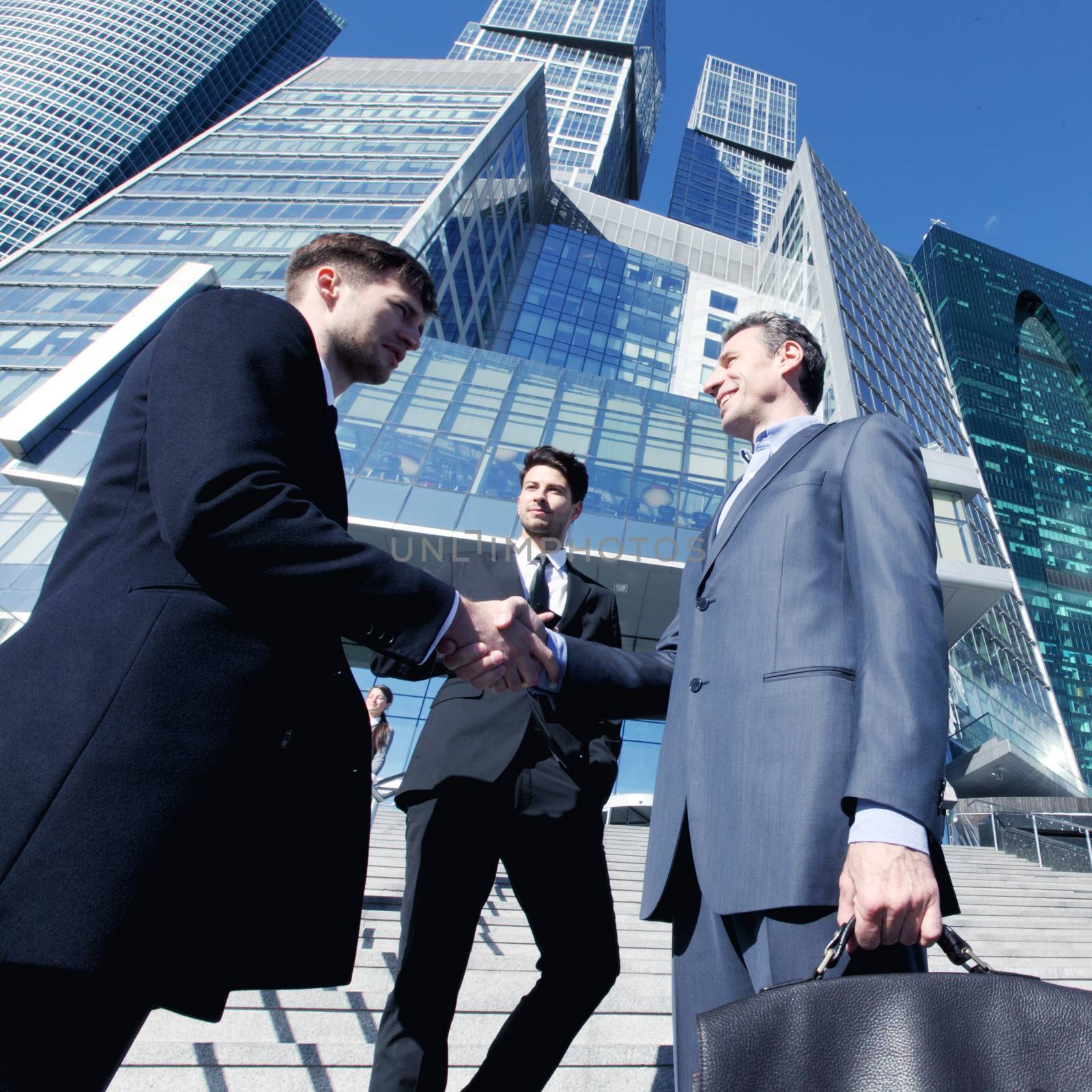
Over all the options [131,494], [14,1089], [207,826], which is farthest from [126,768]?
[131,494]

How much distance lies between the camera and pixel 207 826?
1.17 m

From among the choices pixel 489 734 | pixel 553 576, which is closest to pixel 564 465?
pixel 553 576

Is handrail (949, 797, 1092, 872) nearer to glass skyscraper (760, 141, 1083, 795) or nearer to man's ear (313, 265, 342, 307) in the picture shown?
glass skyscraper (760, 141, 1083, 795)

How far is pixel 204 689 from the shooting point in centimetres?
121

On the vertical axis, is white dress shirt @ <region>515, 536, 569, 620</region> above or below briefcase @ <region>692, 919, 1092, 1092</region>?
above

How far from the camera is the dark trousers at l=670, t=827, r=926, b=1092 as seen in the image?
129 centimetres

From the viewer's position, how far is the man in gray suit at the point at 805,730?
1.28 metres

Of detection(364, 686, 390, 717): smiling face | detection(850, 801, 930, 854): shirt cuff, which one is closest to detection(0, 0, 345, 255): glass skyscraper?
detection(364, 686, 390, 717): smiling face

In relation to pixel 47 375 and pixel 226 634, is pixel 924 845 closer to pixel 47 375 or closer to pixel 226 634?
pixel 226 634

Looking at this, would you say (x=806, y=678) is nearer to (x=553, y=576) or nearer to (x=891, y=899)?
(x=891, y=899)

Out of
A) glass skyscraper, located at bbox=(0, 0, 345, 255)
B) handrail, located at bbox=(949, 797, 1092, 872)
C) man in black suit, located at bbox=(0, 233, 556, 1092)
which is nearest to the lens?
man in black suit, located at bbox=(0, 233, 556, 1092)

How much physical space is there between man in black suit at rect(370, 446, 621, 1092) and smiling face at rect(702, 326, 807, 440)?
3.80 ft

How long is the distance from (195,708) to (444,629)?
0.53 meters

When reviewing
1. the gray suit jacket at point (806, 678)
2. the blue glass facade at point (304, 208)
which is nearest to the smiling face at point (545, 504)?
the gray suit jacket at point (806, 678)
